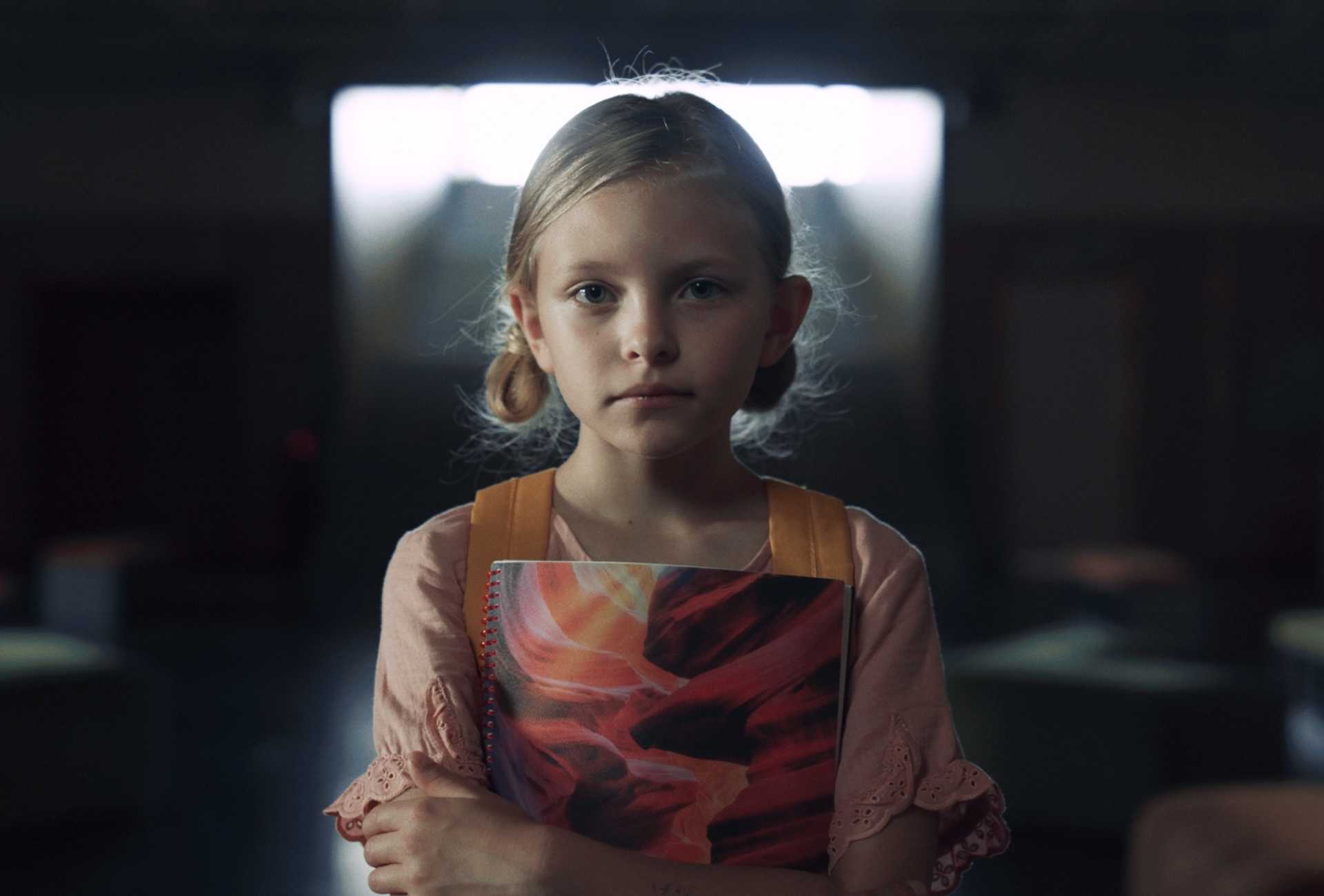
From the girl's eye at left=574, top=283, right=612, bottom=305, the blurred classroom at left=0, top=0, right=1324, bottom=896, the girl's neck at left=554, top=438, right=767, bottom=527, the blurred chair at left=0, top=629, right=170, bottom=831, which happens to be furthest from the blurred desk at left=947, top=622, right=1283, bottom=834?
the girl's eye at left=574, top=283, right=612, bottom=305

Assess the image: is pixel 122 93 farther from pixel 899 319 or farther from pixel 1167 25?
pixel 1167 25

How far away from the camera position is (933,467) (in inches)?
116

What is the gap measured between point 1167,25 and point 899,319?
9.17ft

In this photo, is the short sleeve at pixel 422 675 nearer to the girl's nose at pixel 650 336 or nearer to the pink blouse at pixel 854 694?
the pink blouse at pixel 854 694

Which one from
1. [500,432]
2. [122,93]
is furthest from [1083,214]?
[500,432]

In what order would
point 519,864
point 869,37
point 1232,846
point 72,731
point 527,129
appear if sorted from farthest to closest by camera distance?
1. point 869,37
2. point 72,731
3. point 1232,846
4. point 527,129
5. point 519,864

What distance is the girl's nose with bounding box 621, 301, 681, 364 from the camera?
0.61 meters

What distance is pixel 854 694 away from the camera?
65 centimetres

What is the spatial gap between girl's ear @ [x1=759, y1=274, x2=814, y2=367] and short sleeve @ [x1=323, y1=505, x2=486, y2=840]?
208mm

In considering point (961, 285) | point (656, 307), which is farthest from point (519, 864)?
point (961, 285)

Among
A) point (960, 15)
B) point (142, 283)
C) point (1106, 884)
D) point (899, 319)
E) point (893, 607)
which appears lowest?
point (1106, 884)

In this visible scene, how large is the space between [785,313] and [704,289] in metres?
0.07

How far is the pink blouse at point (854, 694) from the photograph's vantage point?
62 centimetres

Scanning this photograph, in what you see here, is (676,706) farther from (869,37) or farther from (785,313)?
(869,37)
